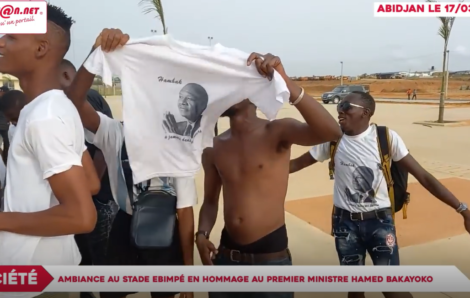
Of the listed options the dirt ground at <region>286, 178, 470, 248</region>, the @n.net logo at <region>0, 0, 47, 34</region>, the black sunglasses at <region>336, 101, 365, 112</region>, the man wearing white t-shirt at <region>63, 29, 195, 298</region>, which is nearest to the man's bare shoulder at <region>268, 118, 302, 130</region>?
the man wearing white t-shirt at <region>63, 29, 195, 298</region>

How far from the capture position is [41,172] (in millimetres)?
1102

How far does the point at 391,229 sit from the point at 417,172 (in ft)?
0.98

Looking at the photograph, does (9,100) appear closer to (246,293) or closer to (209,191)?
(209,191)

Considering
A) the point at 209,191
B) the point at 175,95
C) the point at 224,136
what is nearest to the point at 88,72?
the point at 175,95

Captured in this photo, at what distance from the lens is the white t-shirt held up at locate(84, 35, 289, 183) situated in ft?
4.82

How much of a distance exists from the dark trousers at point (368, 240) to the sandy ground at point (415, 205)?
1.05 ft

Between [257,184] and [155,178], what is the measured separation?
41cm

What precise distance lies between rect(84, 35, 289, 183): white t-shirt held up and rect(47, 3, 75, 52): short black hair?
162mm

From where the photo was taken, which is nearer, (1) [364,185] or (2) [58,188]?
(2) [58,188]

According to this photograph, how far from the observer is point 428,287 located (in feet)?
5.52

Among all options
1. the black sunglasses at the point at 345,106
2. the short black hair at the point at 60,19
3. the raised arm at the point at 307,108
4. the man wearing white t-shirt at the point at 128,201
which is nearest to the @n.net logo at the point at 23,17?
the short black hair at the point at 60,19

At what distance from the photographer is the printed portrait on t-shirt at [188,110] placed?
1539mm

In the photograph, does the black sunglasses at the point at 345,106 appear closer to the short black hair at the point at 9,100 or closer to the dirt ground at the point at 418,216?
the dirt ground at the point at 418,216

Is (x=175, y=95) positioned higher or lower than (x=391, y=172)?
higher
